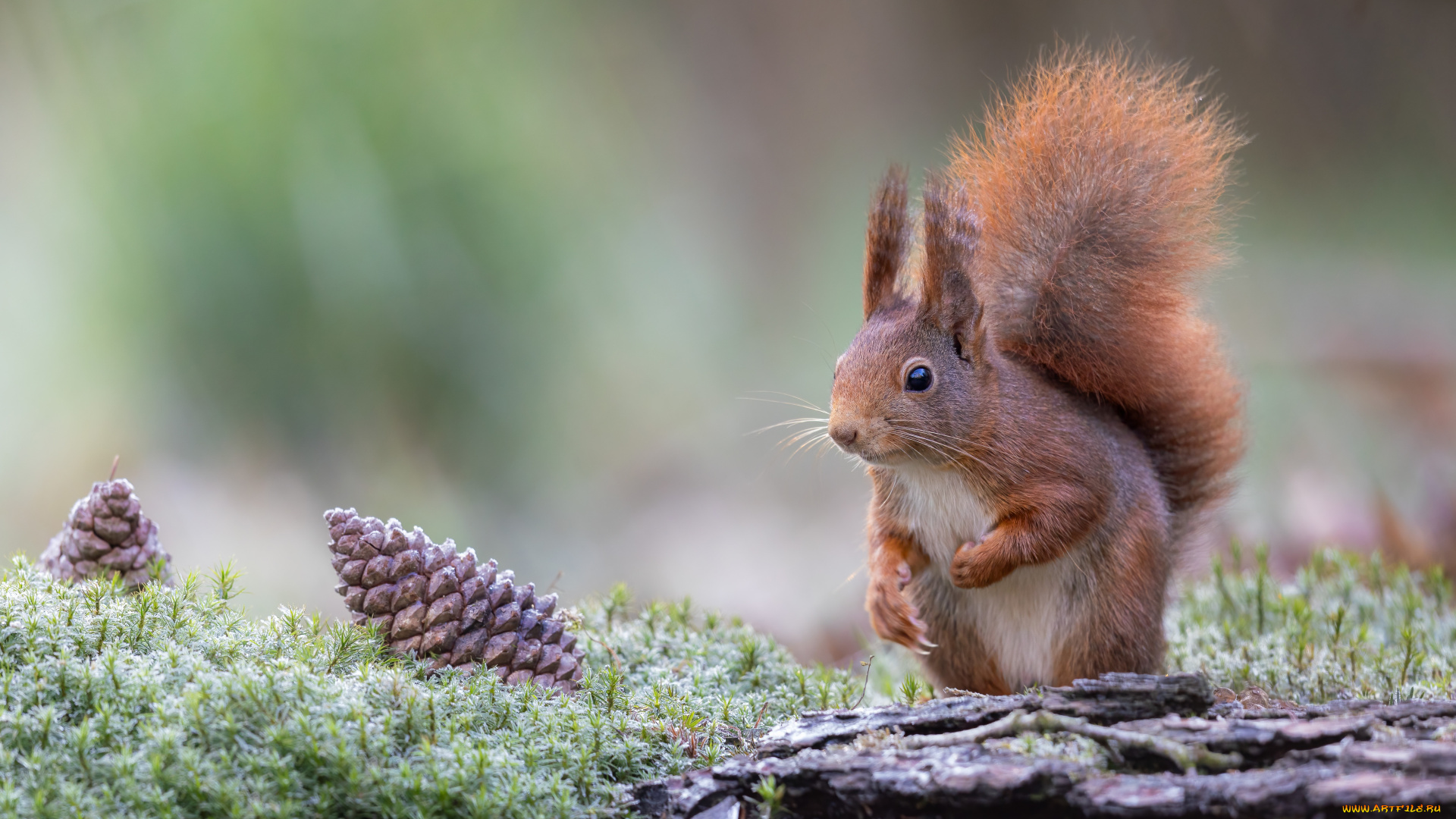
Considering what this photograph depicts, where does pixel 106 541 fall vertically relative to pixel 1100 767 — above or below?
above

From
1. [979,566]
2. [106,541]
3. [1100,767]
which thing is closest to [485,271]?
[106,541]

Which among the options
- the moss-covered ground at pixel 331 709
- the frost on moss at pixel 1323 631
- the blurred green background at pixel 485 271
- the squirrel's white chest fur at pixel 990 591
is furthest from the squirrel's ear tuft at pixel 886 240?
the blurred green background at pixel 485 271

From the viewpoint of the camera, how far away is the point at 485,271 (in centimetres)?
403

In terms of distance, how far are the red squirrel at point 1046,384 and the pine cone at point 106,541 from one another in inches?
44.3

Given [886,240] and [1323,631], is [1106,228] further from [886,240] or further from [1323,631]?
[1323,631]

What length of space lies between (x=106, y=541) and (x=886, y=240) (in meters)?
1.33

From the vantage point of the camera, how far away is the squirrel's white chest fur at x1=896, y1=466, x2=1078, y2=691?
1.62 metres

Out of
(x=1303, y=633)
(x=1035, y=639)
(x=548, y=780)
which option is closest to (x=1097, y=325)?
(x=1035, y=639)

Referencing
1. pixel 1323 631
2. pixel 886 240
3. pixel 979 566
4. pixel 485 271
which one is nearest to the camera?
pixel 979 566

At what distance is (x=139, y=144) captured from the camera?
3.67 meters

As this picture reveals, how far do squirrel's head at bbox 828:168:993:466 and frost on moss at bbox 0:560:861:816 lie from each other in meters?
0.46

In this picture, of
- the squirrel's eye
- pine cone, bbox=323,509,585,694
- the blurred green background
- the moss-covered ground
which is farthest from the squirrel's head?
the blurred green background

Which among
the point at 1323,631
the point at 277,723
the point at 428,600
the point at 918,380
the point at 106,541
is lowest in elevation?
the point at 277,723

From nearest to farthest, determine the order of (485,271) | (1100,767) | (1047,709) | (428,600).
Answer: (1100,767), (1047,709), (428,600), (485,271)
